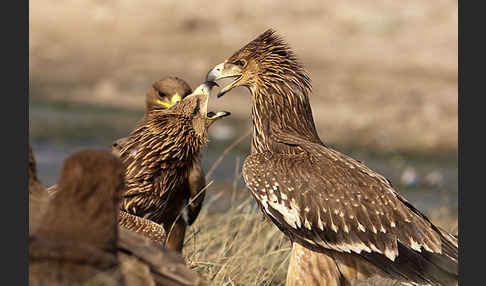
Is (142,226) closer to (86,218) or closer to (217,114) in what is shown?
(217,114)

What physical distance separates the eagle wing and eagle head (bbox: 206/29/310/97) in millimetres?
732

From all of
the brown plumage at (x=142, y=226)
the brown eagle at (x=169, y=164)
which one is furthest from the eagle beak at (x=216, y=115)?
the brown plumage at (x=142, y=226)

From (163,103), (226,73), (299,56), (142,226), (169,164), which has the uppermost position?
(226,73)

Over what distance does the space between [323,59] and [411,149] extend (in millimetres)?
4697

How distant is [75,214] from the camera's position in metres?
3.20

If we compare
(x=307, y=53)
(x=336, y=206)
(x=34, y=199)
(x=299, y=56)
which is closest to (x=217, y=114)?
(x=336, y=206)

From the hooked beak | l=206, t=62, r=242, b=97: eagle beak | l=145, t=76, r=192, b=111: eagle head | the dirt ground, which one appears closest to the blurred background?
the dirt ground

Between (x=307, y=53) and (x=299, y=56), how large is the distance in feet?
3.75

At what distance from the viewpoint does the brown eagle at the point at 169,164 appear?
17.9ft

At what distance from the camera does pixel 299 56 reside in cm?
1889

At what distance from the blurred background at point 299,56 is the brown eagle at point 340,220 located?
21.2ft

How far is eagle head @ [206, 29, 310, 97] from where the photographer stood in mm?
5992

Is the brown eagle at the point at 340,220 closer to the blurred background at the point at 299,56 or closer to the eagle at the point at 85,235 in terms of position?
the eagle at the point at 85,235

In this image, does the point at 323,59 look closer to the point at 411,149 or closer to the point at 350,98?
the point at 350,98
